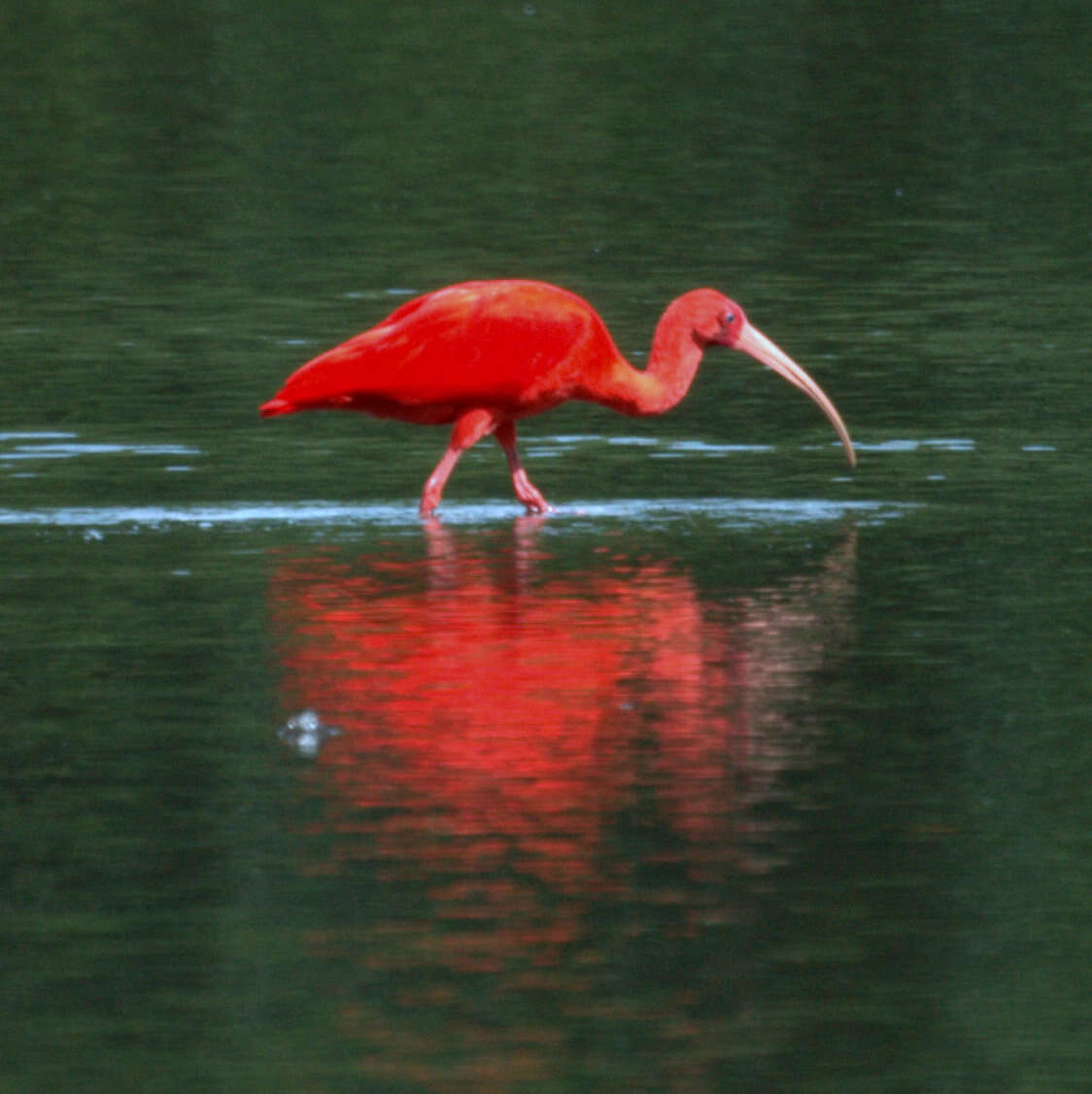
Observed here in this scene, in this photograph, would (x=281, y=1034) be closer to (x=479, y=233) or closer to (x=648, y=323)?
(x=648, y=323)

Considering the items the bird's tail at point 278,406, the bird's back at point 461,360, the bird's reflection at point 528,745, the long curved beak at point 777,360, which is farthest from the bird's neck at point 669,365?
the bird's reflection at point 528,745

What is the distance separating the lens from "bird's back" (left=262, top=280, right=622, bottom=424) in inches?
568

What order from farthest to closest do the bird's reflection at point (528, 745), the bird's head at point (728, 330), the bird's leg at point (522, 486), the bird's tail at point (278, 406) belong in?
the bird's head at point (728, 330) → the bird's tail at point (278, 406) → the bird's leg at point (522, 486) → the bird's reflection at point (528, 745)

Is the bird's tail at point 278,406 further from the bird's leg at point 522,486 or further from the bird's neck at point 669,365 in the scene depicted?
the bird's neck at point 669,365

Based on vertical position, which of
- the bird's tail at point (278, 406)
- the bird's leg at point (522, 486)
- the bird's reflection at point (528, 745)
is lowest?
the bird's reflection at point (528, 745)

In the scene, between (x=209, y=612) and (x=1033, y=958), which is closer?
(x=1033, y=958)

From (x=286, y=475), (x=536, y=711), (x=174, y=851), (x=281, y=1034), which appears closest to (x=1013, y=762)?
(x=536, y=711)

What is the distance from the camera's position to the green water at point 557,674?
Answer: 23.8 ft

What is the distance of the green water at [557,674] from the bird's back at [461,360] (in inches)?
18.3

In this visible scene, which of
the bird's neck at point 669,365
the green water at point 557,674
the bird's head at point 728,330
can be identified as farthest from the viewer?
the bird's head at point 728,330

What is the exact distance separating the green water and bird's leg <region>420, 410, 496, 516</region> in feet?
0.75

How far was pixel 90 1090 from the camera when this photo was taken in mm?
6773

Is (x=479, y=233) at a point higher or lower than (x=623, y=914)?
higher

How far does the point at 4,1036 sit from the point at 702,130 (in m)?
25.9
